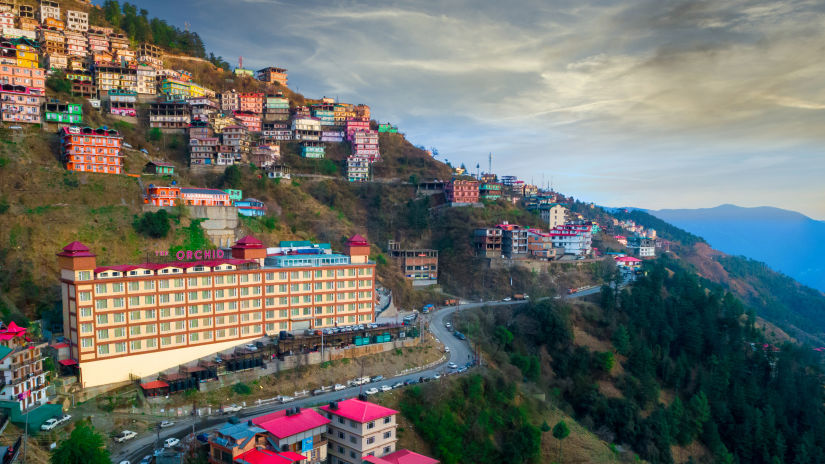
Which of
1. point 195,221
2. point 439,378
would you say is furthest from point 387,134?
point 439,378

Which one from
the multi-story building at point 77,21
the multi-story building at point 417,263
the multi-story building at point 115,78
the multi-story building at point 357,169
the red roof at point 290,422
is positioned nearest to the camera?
the red roof at point 290,422

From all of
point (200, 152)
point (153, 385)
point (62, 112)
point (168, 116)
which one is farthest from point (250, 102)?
point (153, 385)

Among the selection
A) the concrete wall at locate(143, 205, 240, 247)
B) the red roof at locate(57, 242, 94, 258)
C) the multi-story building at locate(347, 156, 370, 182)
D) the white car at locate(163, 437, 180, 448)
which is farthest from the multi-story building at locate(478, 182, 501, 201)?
the white car at locate(163, 437, 180, 448)

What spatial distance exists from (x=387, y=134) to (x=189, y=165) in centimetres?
4661

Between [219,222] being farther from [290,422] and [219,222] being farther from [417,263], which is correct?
[290,422]

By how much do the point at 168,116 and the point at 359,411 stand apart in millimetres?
69699

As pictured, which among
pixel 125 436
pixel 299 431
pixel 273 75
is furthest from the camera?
pixel 273 75

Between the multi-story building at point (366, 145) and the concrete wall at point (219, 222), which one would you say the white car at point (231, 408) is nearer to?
the concrete wall at point (219, 222)

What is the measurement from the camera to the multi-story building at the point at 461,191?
94.2 meters

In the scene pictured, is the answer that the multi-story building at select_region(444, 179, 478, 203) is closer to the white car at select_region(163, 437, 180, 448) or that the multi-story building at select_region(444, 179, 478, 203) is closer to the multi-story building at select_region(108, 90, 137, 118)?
the multi-story building at select_region(108, 90, 137, 118)

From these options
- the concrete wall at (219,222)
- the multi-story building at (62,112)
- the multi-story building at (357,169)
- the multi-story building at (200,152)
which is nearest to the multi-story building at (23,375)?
the concrete wall at (219,222)

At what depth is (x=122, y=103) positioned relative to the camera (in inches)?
3285

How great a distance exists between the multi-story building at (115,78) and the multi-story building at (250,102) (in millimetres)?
20812

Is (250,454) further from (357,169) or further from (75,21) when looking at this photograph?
(75,21)
